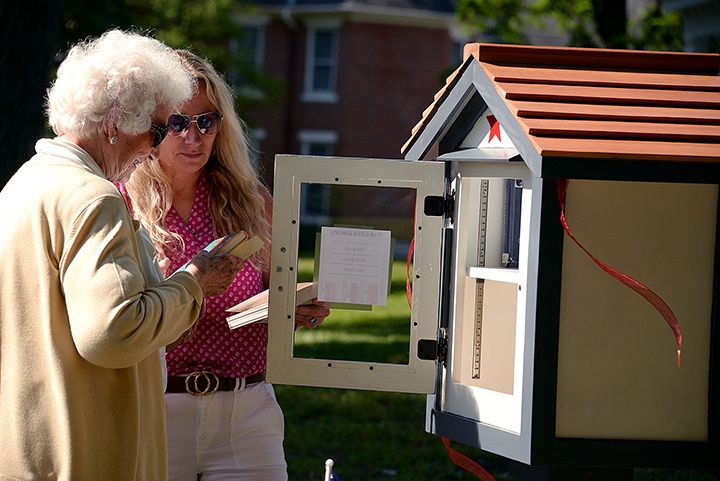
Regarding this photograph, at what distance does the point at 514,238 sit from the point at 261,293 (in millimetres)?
778

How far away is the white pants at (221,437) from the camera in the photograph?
2.91m

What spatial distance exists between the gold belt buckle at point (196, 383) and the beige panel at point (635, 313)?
41.1 inches

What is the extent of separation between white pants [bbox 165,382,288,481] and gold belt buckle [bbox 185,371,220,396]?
0.06 feet

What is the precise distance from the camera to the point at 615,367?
8.36 ft

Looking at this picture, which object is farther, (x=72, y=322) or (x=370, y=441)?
(x=370, y=441)

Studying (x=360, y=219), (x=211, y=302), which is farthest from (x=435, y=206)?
(x=211, y=302)

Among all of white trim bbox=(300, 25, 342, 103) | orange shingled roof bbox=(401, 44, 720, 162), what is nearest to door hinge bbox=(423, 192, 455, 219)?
orange shingled roof bbox=(401, 44, 720, 162)

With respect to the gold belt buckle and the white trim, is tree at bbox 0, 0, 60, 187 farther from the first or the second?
the white trim

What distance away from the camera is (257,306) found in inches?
113

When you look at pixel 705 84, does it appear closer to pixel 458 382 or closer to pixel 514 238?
pixel 514 238

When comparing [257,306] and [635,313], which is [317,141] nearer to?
[257,306]

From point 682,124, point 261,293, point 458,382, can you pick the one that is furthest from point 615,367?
point 261,293

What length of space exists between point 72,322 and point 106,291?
0.11 m

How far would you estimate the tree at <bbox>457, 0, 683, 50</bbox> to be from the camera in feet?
28.4
